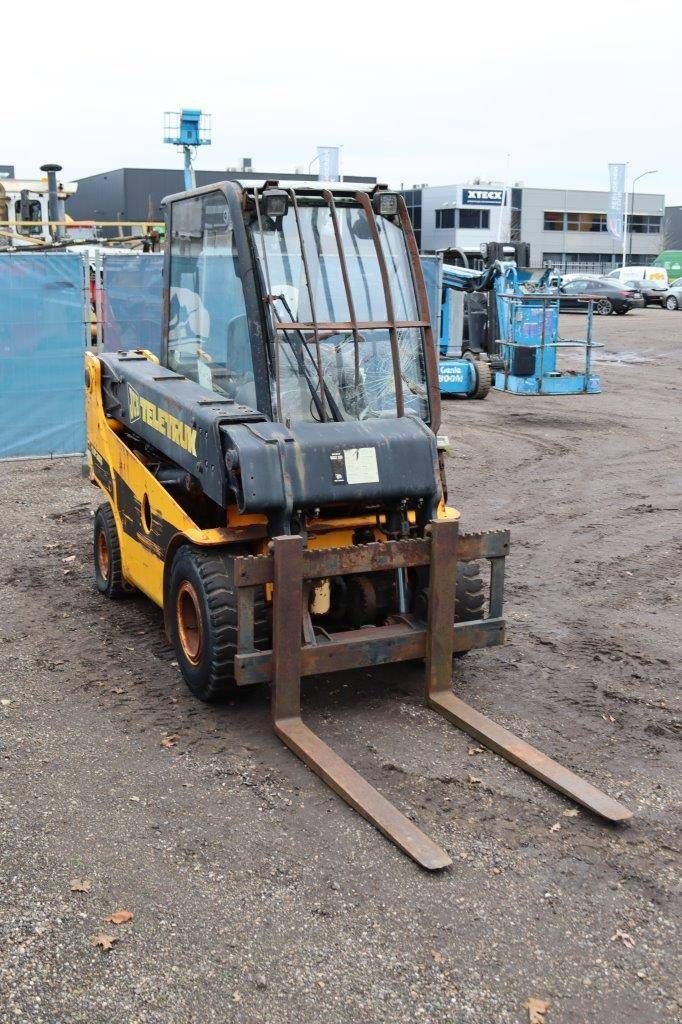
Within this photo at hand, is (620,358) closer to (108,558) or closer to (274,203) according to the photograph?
(108,558)

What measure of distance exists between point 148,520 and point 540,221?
64.9 metres

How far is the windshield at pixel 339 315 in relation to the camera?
5.84 metres

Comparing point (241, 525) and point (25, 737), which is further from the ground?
point (241, 525)

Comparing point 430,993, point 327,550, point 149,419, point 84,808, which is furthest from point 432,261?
point 430,993

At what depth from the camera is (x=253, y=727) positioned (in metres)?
5.73

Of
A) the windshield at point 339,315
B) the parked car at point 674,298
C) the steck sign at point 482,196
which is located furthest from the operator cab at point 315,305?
the steck sign at point 482,196

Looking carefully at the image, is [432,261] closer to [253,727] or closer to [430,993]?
[253,727]

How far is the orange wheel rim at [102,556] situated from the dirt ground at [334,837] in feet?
0.84

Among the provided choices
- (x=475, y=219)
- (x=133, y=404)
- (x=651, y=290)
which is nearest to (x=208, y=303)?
(x=133, y=404)

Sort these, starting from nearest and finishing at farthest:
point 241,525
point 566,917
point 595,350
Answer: point 566,917, point 241,525, point 595,350

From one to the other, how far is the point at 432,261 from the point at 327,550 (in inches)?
445

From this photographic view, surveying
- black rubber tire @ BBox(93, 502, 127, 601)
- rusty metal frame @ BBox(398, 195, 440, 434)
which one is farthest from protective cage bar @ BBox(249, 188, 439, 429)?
black rubber tire @ BBox(93, 502, 127, 601)

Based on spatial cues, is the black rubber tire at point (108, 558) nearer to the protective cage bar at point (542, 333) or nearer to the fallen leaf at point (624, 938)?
the fallen leaf at point (624, 938)

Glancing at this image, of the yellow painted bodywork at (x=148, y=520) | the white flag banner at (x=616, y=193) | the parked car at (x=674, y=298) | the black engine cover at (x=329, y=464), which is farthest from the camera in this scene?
the white flag banner at (x=616, y=193)
